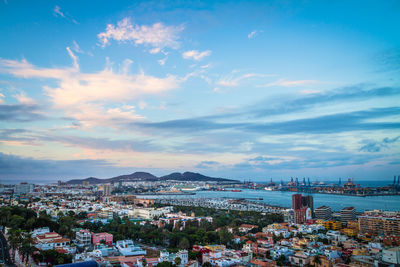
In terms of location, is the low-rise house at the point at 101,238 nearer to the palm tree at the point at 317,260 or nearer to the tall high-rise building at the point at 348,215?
the palm tree at the point at 317,260

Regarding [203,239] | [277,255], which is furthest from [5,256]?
[277,255]

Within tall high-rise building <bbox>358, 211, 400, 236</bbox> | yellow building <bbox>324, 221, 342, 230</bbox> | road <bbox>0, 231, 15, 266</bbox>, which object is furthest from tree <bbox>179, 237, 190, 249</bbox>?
tall high-rise building <bbox>358, 211, 400, 236</bbox>

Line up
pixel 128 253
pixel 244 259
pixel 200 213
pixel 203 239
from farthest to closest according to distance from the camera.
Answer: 1. pixel 200 213
2. pixel 203 239
3. pixel 128 253
4. pixel 244 259

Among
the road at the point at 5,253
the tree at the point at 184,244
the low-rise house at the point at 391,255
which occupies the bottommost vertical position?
the road at the point at 5,253

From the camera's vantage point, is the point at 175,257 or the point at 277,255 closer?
the point at 175,257

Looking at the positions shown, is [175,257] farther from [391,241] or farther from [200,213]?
[200,213]

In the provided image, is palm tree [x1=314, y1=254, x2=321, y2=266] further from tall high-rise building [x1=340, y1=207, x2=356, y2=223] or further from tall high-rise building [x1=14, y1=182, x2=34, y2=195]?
tall high-rise building [x1=14, y1=182, x2=34, y2=195]

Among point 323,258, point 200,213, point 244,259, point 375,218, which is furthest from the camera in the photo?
point 200,213

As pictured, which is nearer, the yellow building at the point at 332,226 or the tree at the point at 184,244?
the tree at the point at 184,244

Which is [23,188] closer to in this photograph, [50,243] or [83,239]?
[83,239]

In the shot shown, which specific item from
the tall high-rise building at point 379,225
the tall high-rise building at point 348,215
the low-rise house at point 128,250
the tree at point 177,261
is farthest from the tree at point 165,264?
the tall high-rise building at point 348,215

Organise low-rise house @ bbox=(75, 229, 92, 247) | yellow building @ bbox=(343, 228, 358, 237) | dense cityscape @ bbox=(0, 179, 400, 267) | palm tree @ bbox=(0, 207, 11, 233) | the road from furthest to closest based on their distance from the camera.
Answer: palm tree @ bbox=(0, 207, 11, 233) → yellow building @ bbox=(343, 228, 358, 237) → low-rise house @ bbox=(75, 229, 92, 247) → the road → dense cityscape @ bbox=(0, 179, 400, 267)
